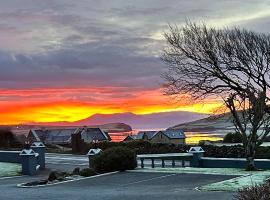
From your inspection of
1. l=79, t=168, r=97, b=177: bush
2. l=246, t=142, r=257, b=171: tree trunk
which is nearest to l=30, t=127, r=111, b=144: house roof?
l=79, t=168, r=97, b=177: bush

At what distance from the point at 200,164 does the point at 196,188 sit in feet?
36.9

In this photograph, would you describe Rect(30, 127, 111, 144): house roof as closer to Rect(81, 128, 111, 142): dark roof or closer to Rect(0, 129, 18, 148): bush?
Rect(81, 128, 111, 142): dark roof

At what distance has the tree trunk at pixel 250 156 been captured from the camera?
22.1 meters

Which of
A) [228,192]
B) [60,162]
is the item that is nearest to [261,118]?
[228,192]

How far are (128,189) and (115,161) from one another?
605 centimetres

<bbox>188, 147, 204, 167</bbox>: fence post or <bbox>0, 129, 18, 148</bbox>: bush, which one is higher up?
<bbox>0, 129, 18, 148</bbox>: bush

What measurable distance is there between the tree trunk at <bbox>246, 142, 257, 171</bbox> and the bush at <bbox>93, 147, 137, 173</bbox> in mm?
4687

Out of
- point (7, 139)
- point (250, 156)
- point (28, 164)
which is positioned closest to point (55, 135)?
point (7, 139)

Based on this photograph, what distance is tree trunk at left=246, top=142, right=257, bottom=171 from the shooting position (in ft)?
72.6

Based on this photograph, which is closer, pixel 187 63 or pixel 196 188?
pixel 196 188

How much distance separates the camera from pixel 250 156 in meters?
22.6

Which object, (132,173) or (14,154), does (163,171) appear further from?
(14,154)

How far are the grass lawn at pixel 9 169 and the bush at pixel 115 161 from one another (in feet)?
16.2

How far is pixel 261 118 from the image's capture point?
75.6 feet
